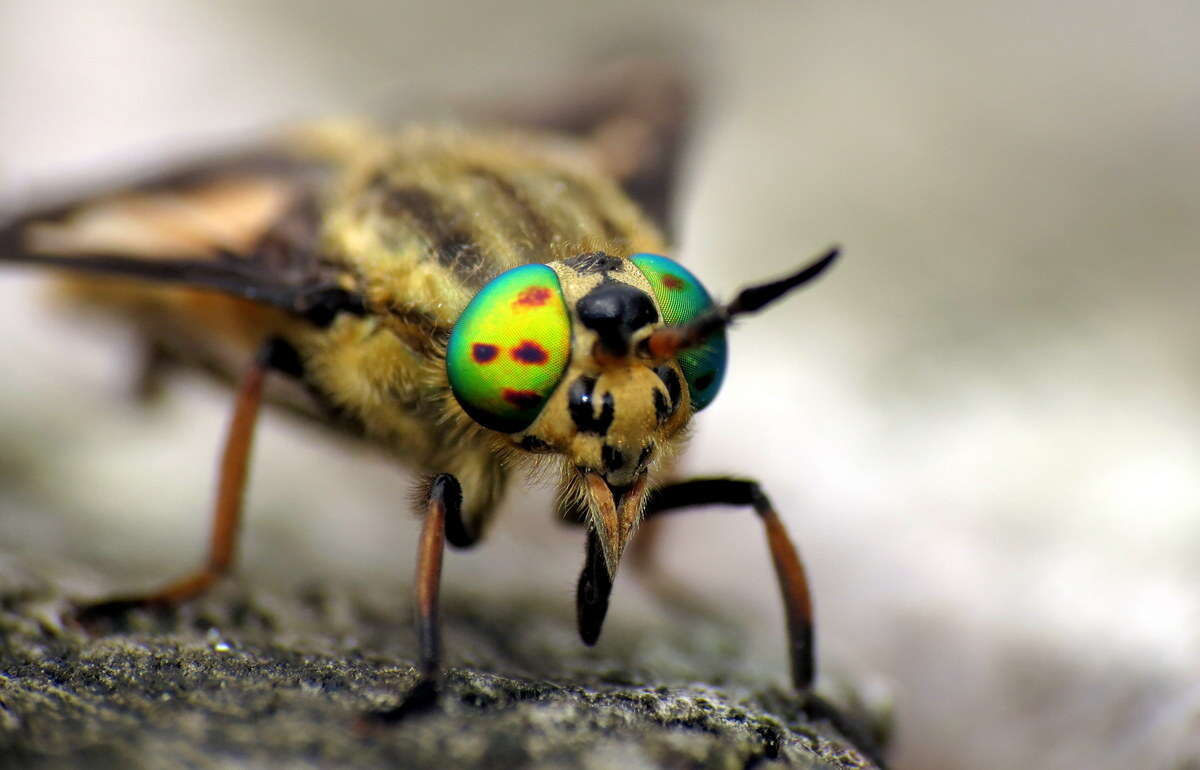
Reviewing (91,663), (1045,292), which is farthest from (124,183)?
(1045,292)

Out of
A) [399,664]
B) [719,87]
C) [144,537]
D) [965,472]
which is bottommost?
[144,537]

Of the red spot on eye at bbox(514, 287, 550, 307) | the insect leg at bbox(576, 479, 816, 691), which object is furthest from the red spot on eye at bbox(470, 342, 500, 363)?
the insect leg at bbox(576, 479, 816, 691)

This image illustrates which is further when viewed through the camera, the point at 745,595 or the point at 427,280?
the point at 745,595

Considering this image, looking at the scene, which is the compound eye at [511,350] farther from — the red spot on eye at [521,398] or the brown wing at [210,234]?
the brown wing at [210,234]

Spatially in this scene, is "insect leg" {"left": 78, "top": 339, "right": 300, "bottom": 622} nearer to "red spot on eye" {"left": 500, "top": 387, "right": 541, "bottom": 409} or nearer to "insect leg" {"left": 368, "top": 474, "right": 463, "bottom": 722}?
"insect leg" {"left": 368, "top": 474, "right": 463, "bottom": 722}

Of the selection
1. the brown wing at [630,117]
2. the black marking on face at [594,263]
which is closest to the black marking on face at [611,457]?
the black marking on face at [594,263]

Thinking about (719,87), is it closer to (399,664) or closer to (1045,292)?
(1045,292)

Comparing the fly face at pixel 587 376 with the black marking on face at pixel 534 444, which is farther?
the black marking on face at pixel 534 444
